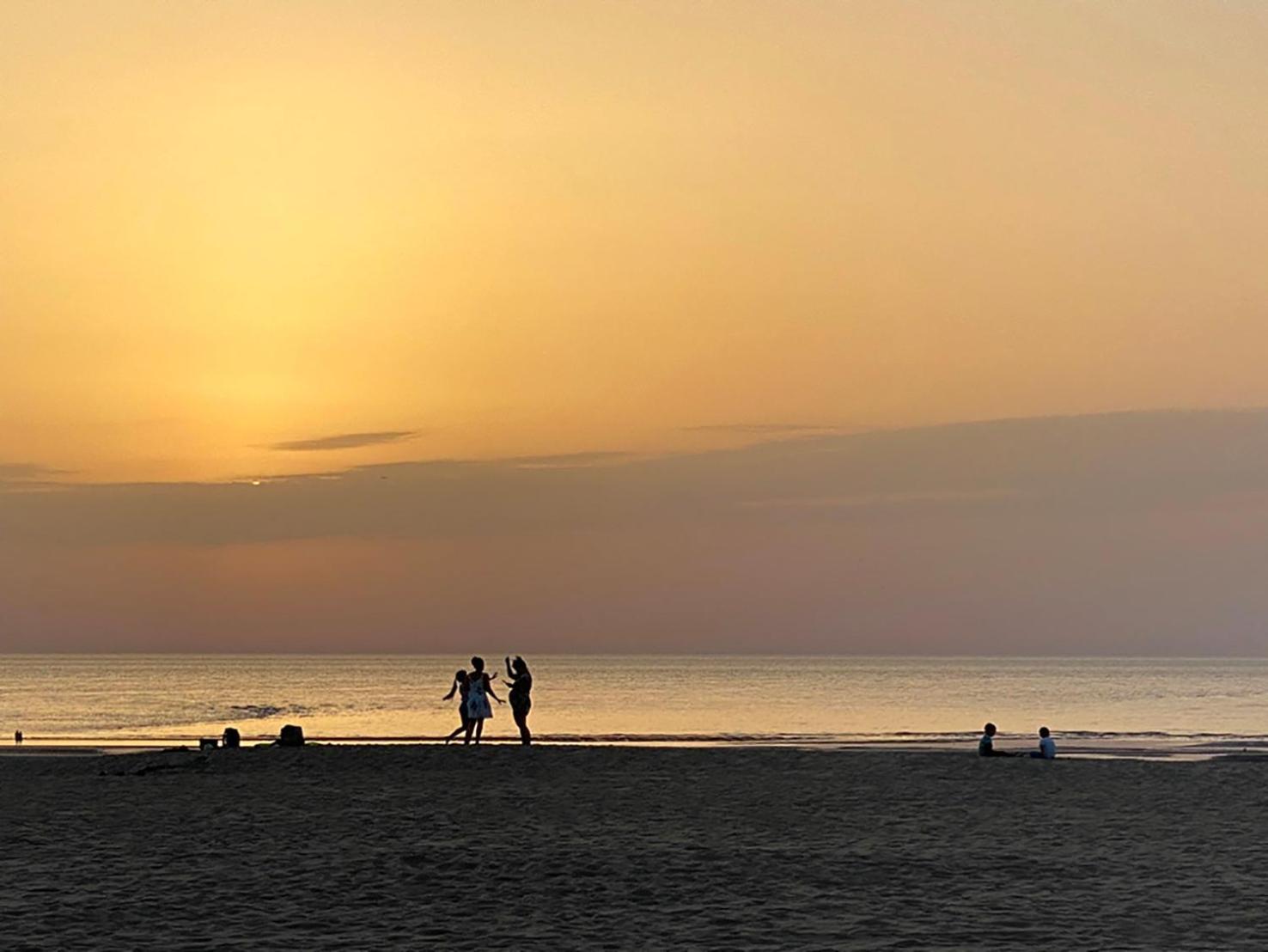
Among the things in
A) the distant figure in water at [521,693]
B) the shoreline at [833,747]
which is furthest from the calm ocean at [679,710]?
the distant figure in water at [521,693]

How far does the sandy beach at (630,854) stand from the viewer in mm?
13406

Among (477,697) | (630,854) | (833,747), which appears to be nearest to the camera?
(630,854)

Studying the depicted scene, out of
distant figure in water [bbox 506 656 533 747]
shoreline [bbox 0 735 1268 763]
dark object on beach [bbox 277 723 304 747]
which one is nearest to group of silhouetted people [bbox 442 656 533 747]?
distant figure in water [bbox 506 656 533 747]

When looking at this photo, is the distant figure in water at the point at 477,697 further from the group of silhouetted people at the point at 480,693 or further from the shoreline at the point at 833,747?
the shoreline at the point at 833,747

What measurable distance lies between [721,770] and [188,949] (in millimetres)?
Result: 15617

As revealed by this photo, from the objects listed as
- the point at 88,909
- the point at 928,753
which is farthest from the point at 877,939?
the point at 928,753

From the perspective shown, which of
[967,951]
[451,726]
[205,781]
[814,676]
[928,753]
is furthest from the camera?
[814,676]

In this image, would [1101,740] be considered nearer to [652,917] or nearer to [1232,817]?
[1232,817]

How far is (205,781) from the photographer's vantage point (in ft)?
86.1

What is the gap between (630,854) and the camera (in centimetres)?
1786

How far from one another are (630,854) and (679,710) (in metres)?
75.3

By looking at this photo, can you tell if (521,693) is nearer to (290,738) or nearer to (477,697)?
(477,697)

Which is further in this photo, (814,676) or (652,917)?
(814,676)

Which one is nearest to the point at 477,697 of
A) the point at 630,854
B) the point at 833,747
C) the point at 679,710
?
the point at 630,854
